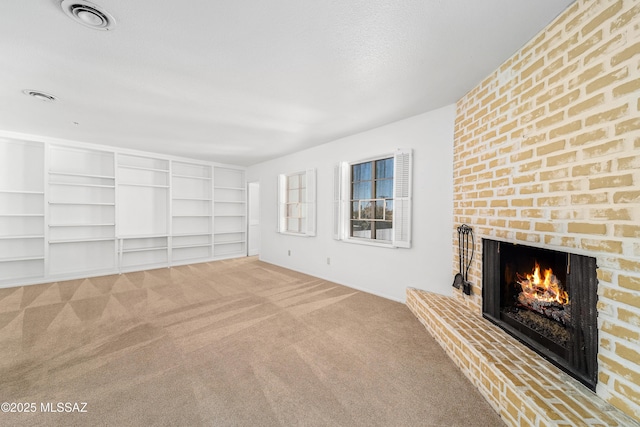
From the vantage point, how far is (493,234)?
225 cm

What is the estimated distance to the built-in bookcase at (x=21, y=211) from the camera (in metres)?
4.29

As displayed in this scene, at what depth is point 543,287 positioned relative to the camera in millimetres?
1873

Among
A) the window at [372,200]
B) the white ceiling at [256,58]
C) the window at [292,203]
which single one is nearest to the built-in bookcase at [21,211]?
the white ceiling at [256,58]

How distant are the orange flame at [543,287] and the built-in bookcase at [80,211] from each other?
21.9 ft

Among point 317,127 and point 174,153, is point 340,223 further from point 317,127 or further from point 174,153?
point 174,153

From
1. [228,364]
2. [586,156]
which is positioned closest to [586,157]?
[586,156]

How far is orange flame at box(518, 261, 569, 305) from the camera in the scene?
173 centimetres

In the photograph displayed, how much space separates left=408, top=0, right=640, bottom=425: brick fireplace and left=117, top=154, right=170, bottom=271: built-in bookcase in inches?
248

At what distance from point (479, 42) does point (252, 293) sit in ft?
13.1

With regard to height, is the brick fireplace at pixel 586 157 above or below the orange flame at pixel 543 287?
above

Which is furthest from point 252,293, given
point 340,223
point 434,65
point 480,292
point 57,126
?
point 57,126

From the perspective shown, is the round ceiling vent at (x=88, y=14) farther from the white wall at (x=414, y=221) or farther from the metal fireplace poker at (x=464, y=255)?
the metal fireplace poker at (x=464, y=255)

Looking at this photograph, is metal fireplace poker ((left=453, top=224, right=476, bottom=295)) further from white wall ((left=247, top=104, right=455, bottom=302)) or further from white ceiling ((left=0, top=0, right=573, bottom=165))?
white ceiling ((left=0, top=0, right=573, bottom=165))

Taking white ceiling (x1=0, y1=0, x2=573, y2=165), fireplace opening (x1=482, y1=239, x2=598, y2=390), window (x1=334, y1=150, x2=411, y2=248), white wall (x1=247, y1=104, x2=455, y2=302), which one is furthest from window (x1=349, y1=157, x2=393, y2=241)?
fireplace opening (x1=482, y1=239, x2=598, y2=390)
